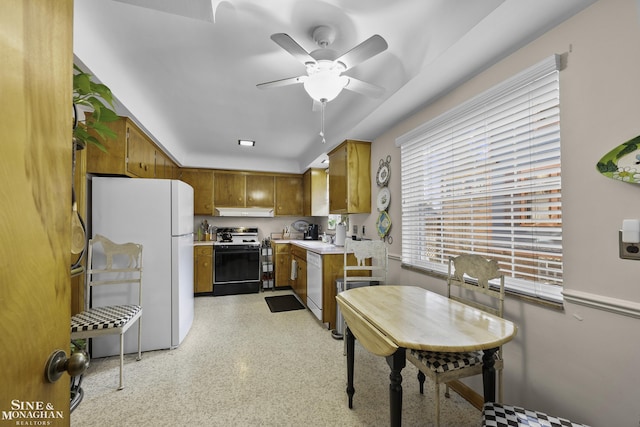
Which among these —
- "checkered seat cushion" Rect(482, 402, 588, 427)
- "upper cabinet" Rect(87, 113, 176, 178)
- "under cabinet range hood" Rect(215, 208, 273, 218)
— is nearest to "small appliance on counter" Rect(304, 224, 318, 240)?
"under cabinet range hood" Rect(215, 208, 273, 218)

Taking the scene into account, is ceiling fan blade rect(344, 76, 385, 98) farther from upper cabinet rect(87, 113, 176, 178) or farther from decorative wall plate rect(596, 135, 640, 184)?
upper cabinet rect(87, 113, 176, 178)

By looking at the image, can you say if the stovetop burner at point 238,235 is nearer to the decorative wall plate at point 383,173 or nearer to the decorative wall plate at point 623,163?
the decorative wall plate at point 383,173

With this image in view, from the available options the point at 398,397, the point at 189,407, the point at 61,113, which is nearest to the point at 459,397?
the point at 398,397

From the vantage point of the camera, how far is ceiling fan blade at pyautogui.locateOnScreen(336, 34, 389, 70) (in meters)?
1.41

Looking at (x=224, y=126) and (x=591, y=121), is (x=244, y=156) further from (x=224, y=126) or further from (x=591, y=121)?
(x=591, y=121)

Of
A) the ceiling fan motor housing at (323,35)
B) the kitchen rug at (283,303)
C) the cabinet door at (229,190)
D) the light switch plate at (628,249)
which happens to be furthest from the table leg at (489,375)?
the cabinet door at (229,190)

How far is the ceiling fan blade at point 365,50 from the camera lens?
1.41m

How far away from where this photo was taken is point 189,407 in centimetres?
180

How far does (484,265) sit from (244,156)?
4284 millimetres

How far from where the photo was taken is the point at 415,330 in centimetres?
130

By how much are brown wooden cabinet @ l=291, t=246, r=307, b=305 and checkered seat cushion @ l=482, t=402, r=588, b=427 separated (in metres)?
2.80

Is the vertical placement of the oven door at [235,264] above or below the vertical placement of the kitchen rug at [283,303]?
above

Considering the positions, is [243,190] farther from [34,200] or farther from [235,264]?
[34,200]

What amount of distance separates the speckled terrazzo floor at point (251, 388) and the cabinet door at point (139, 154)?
189cm
